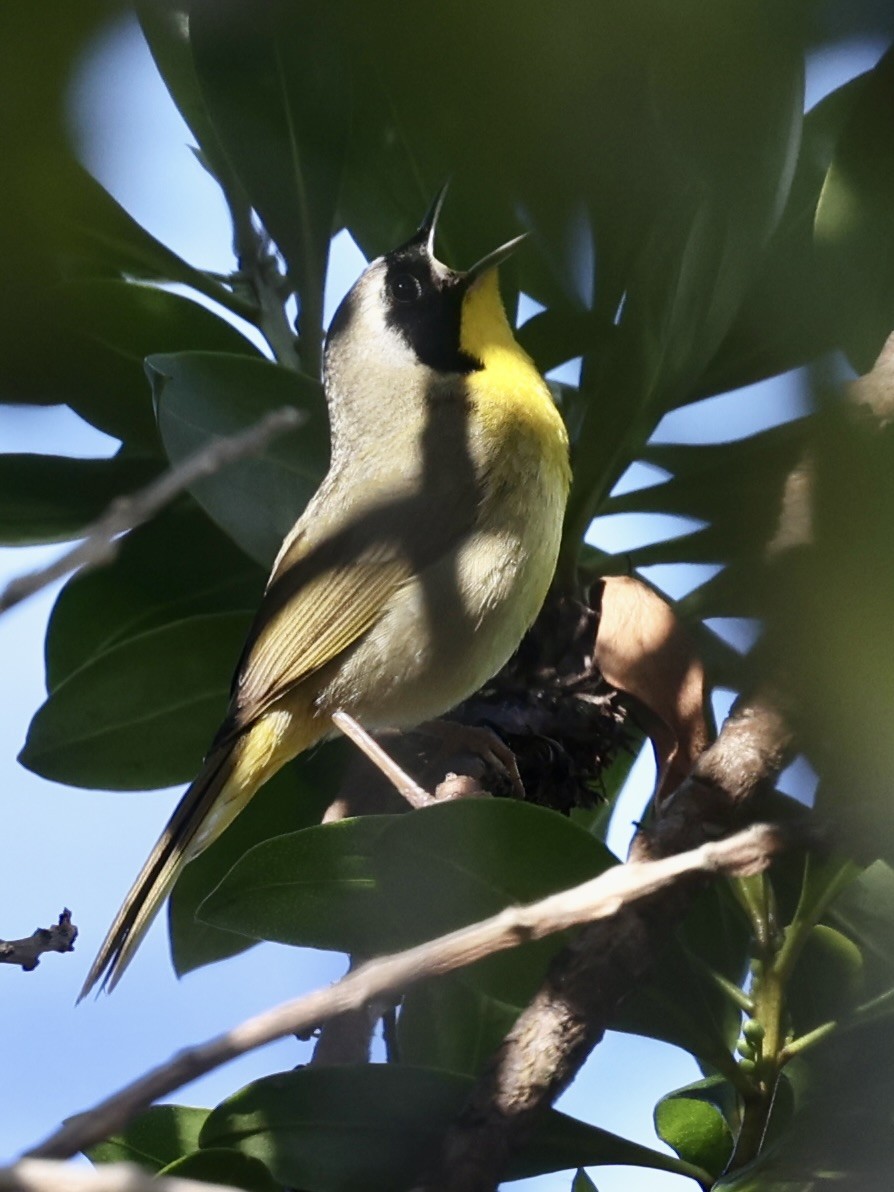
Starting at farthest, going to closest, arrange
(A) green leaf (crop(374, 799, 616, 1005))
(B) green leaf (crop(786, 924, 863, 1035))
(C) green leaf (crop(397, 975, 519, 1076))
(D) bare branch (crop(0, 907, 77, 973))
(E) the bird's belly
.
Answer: (E) the bird's belly
(C) green leaf (crop(397, 975, 519, 1076))
(B) green leaf (crop(786, 924, 863, 1035))
(A) green leaf (crop(374, 799, 616, 1005))
(D) bare branch (crop(0, 907, 77, 973))

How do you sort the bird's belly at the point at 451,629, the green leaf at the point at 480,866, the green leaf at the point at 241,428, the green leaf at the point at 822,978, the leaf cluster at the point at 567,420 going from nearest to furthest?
the leaf cluster at the point at 567,420 → the green leaf at the point at 480,866 → the green leaf at the point at 822,978 → the green leaf at the point at 241,428 → the bird's belly at the point at 451,629

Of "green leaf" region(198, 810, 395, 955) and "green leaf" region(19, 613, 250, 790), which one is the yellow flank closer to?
"green leaf" region(19, 613, 250, 790)

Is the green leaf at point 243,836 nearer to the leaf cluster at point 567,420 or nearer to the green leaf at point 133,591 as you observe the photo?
the leaf cluster at point 567,420

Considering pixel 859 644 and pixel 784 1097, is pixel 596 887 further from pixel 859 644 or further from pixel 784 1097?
pixel 784 1097

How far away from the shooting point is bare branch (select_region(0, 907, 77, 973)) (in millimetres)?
1255

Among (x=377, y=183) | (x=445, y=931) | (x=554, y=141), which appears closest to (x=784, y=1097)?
(x=445, y=931)

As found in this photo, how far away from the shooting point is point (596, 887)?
82 centimetres

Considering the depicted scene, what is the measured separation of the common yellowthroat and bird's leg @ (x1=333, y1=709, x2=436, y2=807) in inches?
3.4

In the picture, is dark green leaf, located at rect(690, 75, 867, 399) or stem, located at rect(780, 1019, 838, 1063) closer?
dark green leaf, located at rect(690, 75, 867, 399)

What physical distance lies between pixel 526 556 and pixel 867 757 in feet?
6.70

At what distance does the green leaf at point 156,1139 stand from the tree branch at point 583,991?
0.52 meters

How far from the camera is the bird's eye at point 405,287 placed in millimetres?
3100

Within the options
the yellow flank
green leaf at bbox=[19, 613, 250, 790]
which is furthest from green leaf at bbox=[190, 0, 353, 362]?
green leaf at bbox=[19, 613, 250, 790]

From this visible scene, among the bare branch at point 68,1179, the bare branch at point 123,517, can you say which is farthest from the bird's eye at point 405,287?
the bare branch at point 68,1179
